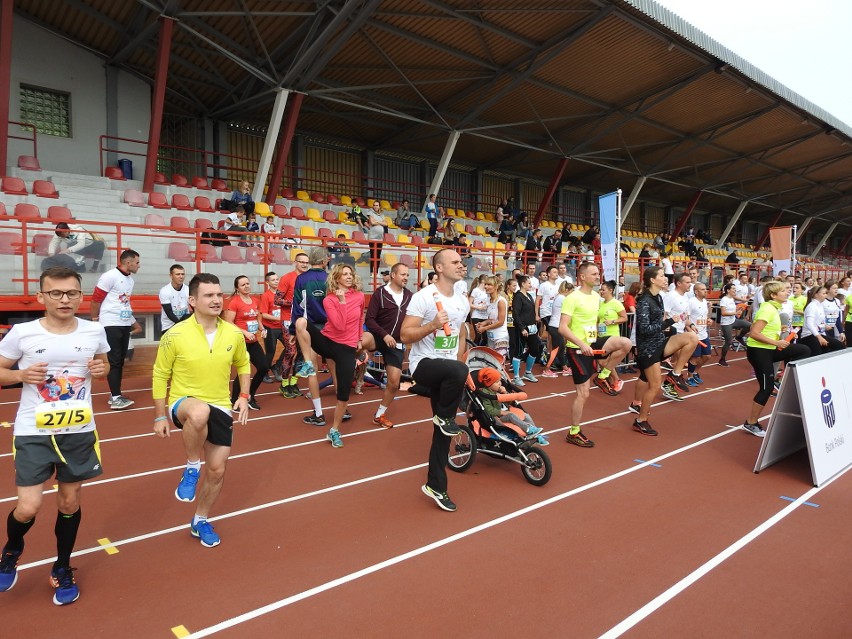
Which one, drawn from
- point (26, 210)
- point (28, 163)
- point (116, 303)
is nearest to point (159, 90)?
point (28, 163)

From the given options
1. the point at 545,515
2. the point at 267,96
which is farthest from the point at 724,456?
the point at 267,96

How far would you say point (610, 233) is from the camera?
1180 cm

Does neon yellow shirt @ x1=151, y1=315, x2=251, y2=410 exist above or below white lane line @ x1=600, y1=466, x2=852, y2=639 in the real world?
above

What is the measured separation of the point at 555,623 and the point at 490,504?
1581 mm

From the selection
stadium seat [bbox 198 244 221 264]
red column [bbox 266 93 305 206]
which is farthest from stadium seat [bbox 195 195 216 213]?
stadium seat [bbox 198 244 221 264]

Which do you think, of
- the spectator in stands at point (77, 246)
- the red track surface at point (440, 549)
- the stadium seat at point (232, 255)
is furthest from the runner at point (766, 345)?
the spectator in stands at point (77, 246)

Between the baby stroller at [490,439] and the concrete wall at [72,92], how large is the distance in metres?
16.9

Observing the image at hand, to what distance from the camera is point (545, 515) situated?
4.40m

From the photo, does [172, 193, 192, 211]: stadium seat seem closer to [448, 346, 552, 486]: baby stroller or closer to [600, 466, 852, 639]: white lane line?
[448, 346, 552, 486]: baby stroller

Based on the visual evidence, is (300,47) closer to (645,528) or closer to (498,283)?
(498,283)

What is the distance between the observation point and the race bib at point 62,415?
3.04 m

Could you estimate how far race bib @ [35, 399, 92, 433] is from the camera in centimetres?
304

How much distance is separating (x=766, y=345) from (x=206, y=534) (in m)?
6.31

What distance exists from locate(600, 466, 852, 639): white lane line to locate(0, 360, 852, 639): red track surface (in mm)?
27
